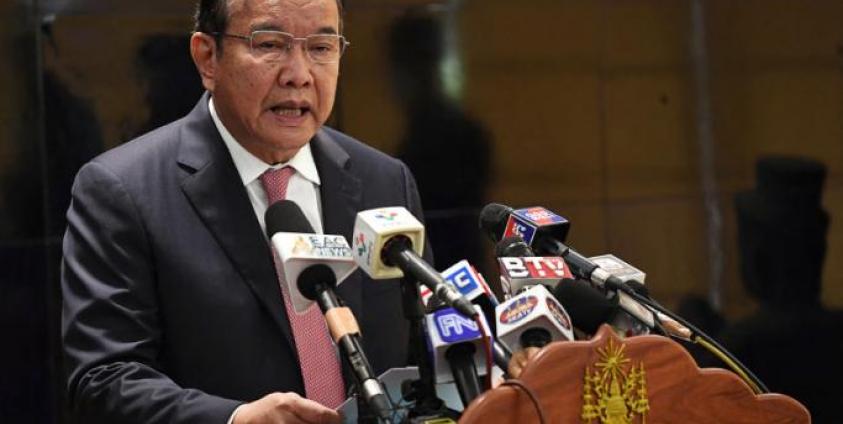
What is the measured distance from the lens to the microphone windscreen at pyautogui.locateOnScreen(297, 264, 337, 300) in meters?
1.84

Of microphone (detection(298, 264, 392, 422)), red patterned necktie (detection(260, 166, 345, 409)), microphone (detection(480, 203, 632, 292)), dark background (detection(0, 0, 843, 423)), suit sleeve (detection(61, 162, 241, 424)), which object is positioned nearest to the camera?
microphone (detection(298, 264, 392, 422))

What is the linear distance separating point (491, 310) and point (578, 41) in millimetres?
2761

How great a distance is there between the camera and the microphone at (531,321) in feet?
5.89

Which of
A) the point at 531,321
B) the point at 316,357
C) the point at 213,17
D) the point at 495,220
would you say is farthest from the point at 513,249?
the point at 213,17

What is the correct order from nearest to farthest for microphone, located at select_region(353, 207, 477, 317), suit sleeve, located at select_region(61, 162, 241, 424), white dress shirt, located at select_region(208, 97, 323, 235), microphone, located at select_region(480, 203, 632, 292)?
1. microphone, located at select_region(353, 207, 477, 317)
2. microphone, located at select_region(480, 203, 632, 292)
3. suit sleeve, located at select_region(61, 162, 241, 424)
4. white dress shirt, located at select_region(208, 97, 323, 235)

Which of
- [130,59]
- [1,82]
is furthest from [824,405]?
[1,82]

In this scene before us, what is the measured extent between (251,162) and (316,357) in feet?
1.25

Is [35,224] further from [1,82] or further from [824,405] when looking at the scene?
[824,405]

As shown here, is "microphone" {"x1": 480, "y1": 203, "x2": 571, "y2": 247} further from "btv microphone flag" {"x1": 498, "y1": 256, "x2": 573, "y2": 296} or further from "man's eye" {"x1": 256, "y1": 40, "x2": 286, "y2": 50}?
"man's eye" {"x1": 256, "y1": 40, "x2": 286, "y2": 50}

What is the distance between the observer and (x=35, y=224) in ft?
12.9

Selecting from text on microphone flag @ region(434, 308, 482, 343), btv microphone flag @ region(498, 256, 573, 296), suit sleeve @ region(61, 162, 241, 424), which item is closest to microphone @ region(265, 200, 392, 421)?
text on microphone flag @ region(434, 308, 482, 343)

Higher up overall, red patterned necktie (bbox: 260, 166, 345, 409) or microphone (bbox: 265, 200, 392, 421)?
microphone (bbox: 265, 200, 392, 421)

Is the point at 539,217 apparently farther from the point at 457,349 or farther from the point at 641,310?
the point at 457,349

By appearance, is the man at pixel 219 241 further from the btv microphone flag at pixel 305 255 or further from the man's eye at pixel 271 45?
the btv microphone flag at pixel 305 255
